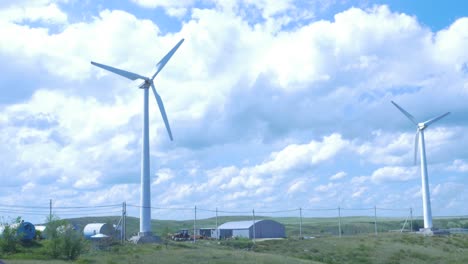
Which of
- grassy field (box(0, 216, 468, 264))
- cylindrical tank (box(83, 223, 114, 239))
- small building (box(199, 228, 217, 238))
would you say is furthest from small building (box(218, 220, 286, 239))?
grassy field (box(0, 216, 468, 264))

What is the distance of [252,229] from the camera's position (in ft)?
275

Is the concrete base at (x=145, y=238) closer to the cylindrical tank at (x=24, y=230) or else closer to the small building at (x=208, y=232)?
the cylindrical tank at (x=24, y=230)

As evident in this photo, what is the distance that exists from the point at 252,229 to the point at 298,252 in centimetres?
2717

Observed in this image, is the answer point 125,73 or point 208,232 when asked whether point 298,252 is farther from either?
point 208,232

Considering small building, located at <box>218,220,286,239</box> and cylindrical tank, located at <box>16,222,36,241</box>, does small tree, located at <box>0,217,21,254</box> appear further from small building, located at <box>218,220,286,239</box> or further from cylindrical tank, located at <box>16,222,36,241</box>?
small building, located at <box>218,220,286,239</box>

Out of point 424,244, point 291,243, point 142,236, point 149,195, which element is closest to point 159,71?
point 149,195

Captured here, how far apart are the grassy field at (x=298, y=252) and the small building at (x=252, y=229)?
64.1 feet

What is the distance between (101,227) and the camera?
239ft

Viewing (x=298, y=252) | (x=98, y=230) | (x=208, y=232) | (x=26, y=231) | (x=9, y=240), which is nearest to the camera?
(x=9, y=240)

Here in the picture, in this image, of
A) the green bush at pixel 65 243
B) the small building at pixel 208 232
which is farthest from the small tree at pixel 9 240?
A: the small building at pixel 208 232

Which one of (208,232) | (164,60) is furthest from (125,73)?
(208,232)

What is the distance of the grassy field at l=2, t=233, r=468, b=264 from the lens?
146 feet

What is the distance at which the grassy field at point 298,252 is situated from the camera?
44375 millimetres

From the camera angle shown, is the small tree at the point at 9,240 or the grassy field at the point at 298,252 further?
the small tree at the point at 9,240
